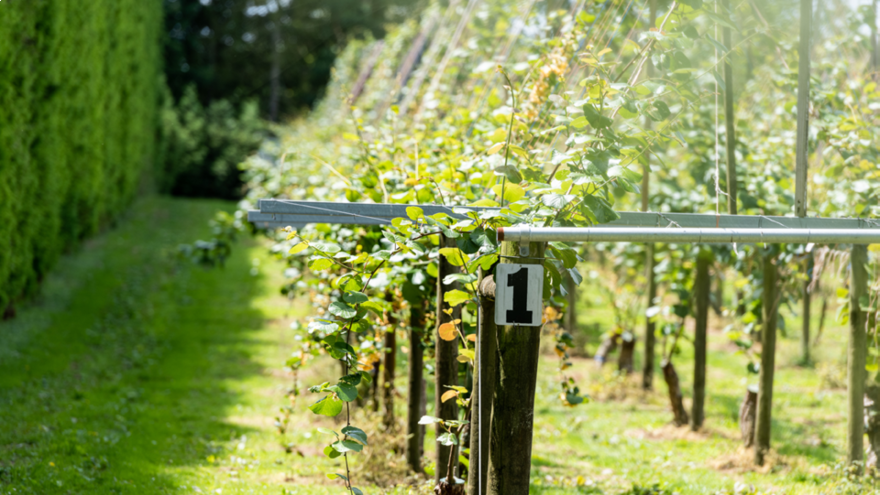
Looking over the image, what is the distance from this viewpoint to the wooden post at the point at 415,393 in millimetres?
3803

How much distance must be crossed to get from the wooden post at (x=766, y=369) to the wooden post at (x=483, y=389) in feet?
8.89

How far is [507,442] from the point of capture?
239 cm

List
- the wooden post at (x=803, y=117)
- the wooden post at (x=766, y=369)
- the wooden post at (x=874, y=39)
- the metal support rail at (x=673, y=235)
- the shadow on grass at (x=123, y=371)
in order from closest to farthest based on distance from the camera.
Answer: the metal support rail at (x=673, y=235) → the wooden post at (x=803, y=117) → the shadow on grass at (x=123, y=371) → the wooden post at (x=766, y=369) → the wooden post at (x=874, y=39)

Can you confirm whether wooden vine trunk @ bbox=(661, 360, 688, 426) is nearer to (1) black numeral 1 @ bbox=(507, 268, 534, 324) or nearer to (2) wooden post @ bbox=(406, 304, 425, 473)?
(2) wooden post @ bbox=(406, 304, 425, 473)

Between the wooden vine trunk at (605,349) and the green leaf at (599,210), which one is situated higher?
the green leaf at (599,210)

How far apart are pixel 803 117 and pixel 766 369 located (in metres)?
2.10

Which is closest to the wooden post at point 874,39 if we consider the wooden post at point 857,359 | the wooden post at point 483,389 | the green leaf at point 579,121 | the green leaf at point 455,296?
the wooden post at point 857,359

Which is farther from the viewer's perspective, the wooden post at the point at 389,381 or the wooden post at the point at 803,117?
the wooden post at the point at 389,381

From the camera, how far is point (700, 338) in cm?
574

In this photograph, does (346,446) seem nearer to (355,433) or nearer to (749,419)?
(355,433)

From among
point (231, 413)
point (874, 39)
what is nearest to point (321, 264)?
point (231, 413)

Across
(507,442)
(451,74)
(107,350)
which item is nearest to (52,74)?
(107,350)

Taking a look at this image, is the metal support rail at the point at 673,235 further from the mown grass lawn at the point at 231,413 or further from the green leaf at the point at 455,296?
the mown grass lawn at the point at 231,413

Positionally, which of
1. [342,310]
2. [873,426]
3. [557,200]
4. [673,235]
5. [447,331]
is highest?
[557,200]
